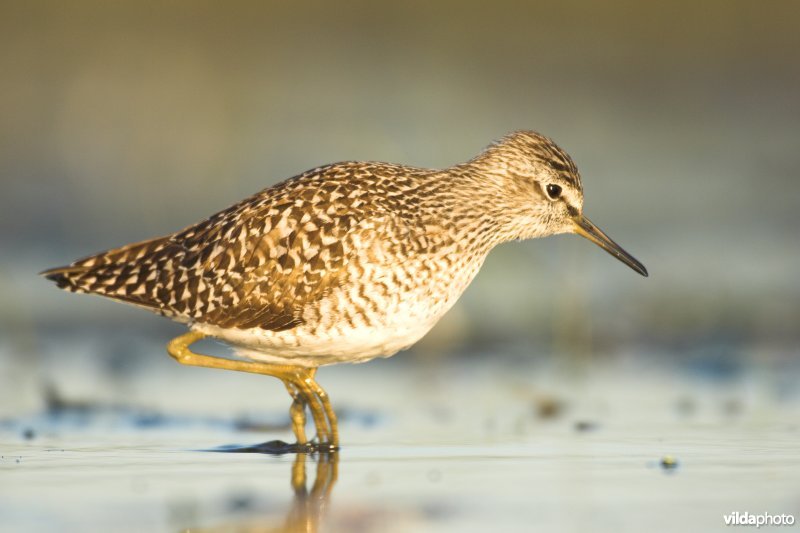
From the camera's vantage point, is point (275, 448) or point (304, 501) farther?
point (275, 448)

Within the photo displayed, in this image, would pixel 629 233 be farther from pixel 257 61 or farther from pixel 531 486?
pixel 531 486

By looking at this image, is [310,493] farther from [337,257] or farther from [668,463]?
[668,463]

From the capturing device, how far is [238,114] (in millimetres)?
20219

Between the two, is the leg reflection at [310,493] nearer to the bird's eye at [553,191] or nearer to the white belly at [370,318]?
the white belly at [370,318]

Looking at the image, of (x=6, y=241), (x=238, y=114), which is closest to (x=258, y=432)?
(x=6, y=241)

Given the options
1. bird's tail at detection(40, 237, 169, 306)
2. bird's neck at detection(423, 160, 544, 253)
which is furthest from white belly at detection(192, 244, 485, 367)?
bird's tail at detection(40, 237, 169, 306)

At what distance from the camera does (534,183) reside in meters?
10.7

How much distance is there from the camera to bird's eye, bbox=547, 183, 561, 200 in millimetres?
10703

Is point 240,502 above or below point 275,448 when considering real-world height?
below

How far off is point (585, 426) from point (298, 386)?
6.86 feet

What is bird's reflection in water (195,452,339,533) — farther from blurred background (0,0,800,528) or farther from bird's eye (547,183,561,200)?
bird's eye (547,183,561,200)

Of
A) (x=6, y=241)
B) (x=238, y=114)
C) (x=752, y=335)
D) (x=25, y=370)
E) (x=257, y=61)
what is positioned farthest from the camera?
(x=257, y=61)

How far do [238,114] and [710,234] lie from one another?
6945mm

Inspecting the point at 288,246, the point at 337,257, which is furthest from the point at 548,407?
the point at 288,246
